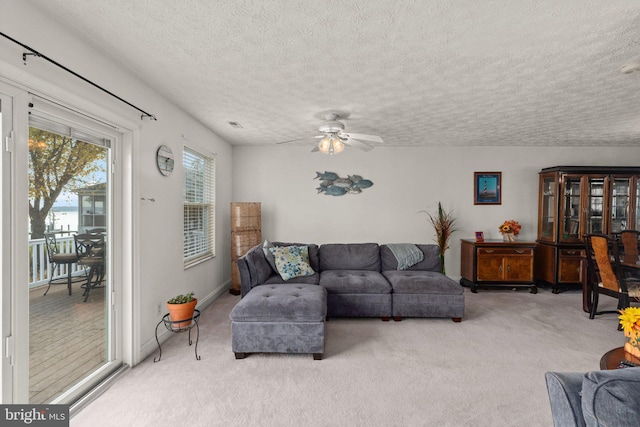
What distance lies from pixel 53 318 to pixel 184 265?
5.24ft

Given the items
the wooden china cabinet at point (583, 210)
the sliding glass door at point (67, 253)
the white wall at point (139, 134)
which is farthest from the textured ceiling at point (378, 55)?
the wooden china cabinet at point (583, 210)

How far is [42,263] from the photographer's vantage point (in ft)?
5.95

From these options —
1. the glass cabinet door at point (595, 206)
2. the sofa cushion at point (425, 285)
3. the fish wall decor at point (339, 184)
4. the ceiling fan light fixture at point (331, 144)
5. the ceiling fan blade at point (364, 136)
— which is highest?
the ceiling fan blade at point (364, 136)

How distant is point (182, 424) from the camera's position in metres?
1.86

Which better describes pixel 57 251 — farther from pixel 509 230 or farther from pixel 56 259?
pixel 509 230

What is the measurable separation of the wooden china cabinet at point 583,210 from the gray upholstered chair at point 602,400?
15.9ft

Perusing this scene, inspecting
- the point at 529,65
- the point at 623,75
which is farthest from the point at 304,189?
the point at 623,75

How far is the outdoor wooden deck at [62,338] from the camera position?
5.93ft

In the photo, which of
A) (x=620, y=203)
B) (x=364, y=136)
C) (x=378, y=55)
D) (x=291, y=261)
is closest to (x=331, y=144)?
(x=364, y=136)

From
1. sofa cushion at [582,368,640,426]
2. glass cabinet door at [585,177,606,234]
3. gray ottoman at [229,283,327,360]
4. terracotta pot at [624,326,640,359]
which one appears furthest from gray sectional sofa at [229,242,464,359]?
glass cabinet door at [585,177,606,234]

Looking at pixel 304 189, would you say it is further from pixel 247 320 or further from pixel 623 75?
pixel 623 75

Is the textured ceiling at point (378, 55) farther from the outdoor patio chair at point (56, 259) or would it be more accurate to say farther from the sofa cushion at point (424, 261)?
the sofa cushion at point (424, 261)

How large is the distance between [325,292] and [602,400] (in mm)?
2610

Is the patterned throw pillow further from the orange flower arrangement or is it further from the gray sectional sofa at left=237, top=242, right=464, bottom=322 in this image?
the orange flower arrangement
